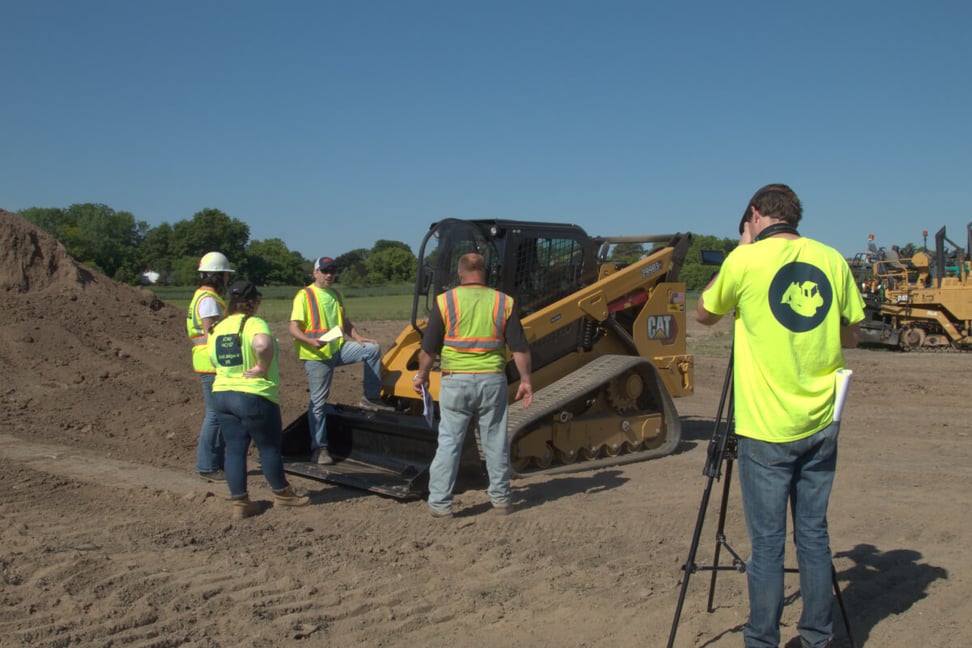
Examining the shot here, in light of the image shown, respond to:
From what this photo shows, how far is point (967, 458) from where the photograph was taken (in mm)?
8273

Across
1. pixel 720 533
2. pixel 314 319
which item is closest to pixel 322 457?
pixel 314 319

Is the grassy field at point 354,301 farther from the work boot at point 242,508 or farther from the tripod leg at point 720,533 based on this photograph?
the tripod leg at point 720,533

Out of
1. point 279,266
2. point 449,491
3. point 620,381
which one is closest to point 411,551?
point 449,491

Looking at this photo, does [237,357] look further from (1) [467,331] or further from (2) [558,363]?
(2) [558,363]

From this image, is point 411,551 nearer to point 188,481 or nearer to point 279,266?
point 188,481

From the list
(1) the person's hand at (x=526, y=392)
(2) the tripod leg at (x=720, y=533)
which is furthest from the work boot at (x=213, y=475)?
(2) the tripod leg at (x=720, y=533)

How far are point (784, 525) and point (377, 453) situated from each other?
4.50 meters

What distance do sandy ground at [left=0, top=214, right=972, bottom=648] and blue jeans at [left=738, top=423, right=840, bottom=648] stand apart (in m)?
0.42

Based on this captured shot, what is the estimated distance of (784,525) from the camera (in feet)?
11.7

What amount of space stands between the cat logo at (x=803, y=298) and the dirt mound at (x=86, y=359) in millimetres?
6432

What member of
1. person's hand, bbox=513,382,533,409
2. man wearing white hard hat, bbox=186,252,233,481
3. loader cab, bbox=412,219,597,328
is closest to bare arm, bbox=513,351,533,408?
person's hand, bbox=513,382,533,409

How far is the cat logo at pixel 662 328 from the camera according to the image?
8711 mm

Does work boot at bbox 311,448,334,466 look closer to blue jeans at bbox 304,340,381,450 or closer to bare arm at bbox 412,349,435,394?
blue jeans at bbox 304,340,381,450

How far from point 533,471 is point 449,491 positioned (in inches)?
61.5
